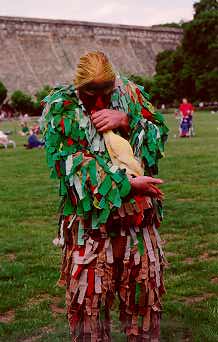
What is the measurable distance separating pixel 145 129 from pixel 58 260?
309 cm

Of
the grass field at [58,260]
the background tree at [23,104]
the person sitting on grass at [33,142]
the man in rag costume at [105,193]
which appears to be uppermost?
the background tree at [23,104]

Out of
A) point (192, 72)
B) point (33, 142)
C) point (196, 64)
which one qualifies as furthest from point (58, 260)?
point (196, 64)

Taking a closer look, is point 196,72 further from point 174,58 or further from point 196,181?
point 196,181

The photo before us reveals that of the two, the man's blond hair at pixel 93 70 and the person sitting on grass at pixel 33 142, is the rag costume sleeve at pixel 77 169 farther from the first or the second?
the person sitting on grass at pixel 33 142

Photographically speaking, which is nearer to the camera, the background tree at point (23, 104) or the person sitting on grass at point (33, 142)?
the person sitting on grass at point (33, 142)

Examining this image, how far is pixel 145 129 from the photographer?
9.90 feet

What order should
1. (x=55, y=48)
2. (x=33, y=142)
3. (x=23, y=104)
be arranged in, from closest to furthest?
(x=33, y=142) < (x=23, y=104) < (x=55, y=48)

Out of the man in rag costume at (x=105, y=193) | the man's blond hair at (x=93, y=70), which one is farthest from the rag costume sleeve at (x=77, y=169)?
the man's blond hair at (x=93, y=70)

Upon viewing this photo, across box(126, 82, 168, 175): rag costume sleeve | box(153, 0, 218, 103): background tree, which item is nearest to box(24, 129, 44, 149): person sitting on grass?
box(126, 82, 168, 175): rag costume sleeve

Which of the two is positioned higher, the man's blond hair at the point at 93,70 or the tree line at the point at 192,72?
the tree line at the point at 192,72

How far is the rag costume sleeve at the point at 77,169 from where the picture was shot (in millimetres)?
2824

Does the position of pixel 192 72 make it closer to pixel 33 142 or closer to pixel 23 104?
pixel 23 104

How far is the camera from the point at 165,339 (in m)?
3.89

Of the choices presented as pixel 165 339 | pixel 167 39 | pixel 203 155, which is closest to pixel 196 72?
pixel 167 39
